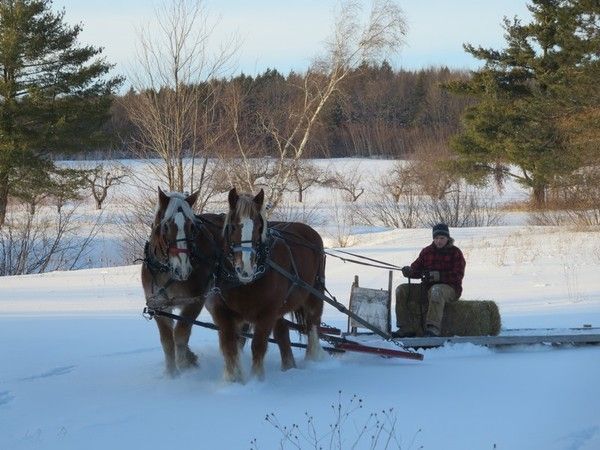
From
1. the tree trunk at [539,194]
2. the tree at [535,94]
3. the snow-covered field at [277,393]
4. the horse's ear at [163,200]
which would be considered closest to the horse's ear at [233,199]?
the horse's ear at [163,200]

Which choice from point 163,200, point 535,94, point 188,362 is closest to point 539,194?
point 535,94

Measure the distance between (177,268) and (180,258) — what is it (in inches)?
3.5

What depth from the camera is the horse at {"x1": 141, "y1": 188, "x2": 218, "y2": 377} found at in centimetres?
689

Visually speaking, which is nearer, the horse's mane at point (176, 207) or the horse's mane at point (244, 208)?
the horse's mane at point (244, 208)

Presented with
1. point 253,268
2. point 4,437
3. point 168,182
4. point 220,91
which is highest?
point 220,91

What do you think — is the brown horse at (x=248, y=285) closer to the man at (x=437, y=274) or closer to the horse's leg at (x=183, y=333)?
the horse's leg at (x=183, y=333)

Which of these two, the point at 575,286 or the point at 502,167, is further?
the point at 502,167

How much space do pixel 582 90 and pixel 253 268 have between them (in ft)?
83.1

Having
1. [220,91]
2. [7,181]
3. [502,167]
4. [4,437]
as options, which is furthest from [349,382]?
[502,167]

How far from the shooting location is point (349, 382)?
24.1 ft

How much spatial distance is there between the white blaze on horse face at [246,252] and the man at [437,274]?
99.8 inches

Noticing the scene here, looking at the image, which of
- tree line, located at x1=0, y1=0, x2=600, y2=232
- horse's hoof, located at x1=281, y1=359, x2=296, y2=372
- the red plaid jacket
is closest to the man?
the red plaid jacket

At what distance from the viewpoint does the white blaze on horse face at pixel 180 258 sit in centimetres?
682

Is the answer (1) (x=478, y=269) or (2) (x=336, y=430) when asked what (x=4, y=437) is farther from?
(1) (x=478, y=269)
